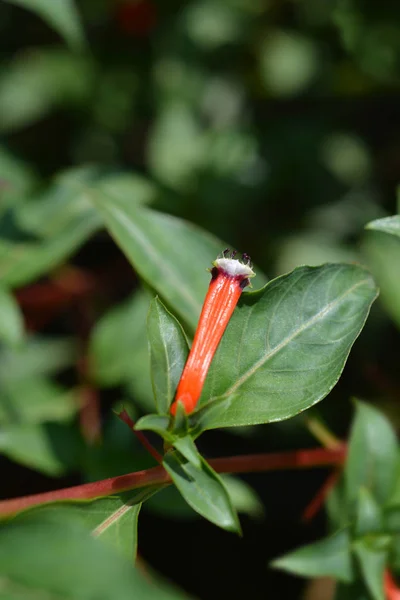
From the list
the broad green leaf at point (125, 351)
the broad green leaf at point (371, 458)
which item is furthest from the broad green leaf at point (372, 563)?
the broad green leaf at point (125, 351)

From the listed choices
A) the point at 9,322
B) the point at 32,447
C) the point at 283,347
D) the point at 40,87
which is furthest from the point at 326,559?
the point at 40,87

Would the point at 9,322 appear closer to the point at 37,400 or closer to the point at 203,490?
the point at 37,400

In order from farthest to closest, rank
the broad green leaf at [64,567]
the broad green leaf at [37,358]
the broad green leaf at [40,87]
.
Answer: the broad green leaf at [40,87] < the broad green leaf at [37,358] < the broad green leaf at [64,567]

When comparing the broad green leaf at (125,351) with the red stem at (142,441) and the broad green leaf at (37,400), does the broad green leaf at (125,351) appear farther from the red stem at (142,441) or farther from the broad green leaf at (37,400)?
the red stem at (142,441)

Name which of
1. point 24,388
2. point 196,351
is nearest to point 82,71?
point 24,388

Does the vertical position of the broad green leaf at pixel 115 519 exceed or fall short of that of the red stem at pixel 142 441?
it falls short

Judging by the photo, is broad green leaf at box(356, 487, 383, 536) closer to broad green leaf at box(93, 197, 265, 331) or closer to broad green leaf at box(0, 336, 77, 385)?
broad green leaf at box(93, 197, 265, 331)

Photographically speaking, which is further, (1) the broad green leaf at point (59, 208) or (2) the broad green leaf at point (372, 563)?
(1) the broad green leaf at point (59, 208)
